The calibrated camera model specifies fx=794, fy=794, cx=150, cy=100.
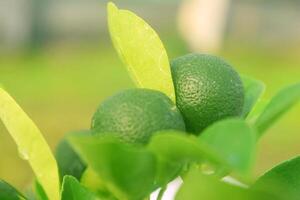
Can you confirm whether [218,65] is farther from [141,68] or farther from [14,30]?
[14,30]

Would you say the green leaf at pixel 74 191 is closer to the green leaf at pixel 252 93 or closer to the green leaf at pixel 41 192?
the green leaf at pixel 41 192

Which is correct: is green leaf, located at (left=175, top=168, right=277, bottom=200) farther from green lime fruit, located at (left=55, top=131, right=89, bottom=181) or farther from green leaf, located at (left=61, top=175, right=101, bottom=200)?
green lime fruit, located at (left=55, top=131, right=89, bottom=181)

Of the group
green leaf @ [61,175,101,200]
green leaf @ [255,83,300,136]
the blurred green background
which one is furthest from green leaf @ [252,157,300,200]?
the blurred green background

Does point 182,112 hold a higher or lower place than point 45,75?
higher

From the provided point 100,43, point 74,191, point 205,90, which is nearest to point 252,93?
point 205,90

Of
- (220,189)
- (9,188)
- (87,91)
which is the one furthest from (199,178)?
(87,91)

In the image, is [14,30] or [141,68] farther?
[14,30]

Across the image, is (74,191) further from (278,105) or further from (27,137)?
(278,105)

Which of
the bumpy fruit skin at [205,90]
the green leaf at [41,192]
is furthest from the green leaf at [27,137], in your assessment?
the bumpy fruit skin at [205,90]
